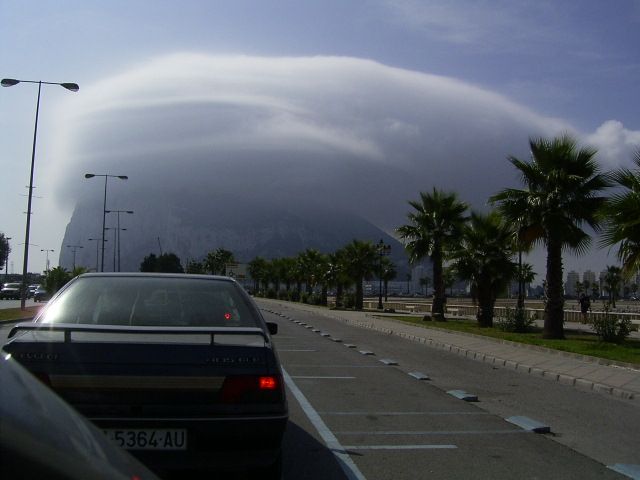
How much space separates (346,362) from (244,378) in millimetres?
10641

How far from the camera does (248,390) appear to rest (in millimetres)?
4523

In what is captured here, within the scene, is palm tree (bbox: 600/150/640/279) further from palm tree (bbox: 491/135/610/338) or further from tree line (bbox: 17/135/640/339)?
palm tree (bbox: 491/135/610/338)

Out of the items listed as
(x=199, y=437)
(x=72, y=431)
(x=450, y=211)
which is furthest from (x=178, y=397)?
(x=450, y=211)

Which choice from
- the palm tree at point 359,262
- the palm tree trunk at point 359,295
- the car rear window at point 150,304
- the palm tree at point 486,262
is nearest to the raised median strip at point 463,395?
the car rear window at point 150,304

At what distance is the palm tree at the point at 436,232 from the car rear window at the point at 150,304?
92.9ft

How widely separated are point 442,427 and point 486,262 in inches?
830

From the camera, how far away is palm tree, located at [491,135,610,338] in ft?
68.1

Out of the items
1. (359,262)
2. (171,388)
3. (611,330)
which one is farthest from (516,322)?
(359,262)

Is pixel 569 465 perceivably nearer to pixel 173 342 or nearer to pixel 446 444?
pixel 446 444

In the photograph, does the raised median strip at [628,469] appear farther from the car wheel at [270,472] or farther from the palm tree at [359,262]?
the palm tree at [359,262]

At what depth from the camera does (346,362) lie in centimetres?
1496

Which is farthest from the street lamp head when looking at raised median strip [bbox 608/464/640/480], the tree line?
raised median strip [bbox 608/464/640/480]

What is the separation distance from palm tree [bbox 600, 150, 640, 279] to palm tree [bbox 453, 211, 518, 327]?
11766mm

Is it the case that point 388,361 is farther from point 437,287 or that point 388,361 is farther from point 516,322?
point 437,287
